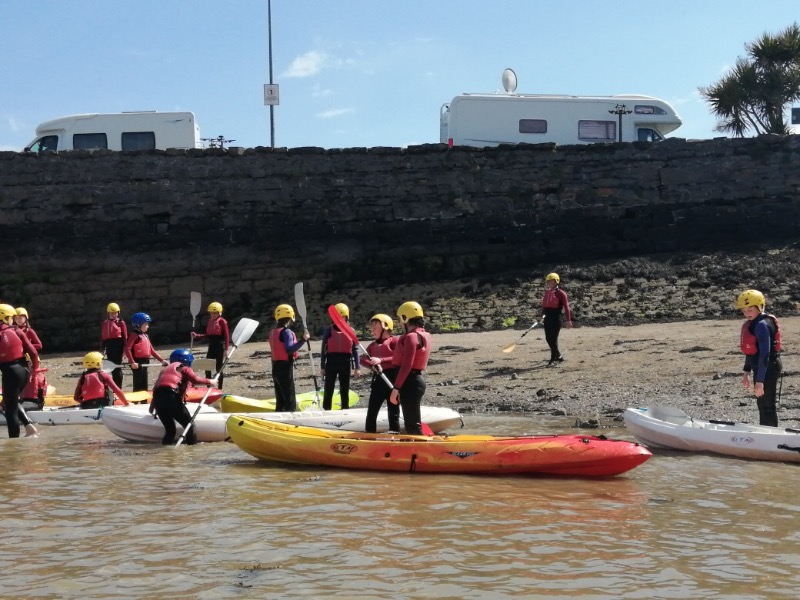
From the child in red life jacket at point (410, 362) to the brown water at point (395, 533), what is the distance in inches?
32.6

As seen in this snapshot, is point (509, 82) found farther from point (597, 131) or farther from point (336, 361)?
point (336, 361)

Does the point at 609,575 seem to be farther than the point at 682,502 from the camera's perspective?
No

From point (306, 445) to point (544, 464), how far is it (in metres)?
2.08

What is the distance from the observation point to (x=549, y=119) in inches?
822

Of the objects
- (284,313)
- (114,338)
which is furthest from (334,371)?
(114,338)

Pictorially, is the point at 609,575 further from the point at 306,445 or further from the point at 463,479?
the point at 306,445

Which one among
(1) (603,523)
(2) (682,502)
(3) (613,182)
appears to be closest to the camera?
(1) (603,523)

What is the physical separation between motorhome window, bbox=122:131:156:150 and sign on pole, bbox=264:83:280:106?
4405 millimetres

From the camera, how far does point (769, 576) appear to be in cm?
545

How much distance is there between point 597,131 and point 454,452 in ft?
45.8

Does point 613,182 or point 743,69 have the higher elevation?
point 743,69

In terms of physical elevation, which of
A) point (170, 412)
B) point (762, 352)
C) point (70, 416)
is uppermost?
point (762, 352)

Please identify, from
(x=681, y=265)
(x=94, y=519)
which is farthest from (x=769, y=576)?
(x=681, y=265)

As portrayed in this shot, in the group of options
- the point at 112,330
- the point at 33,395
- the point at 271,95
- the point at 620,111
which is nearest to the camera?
the point at 33,395
